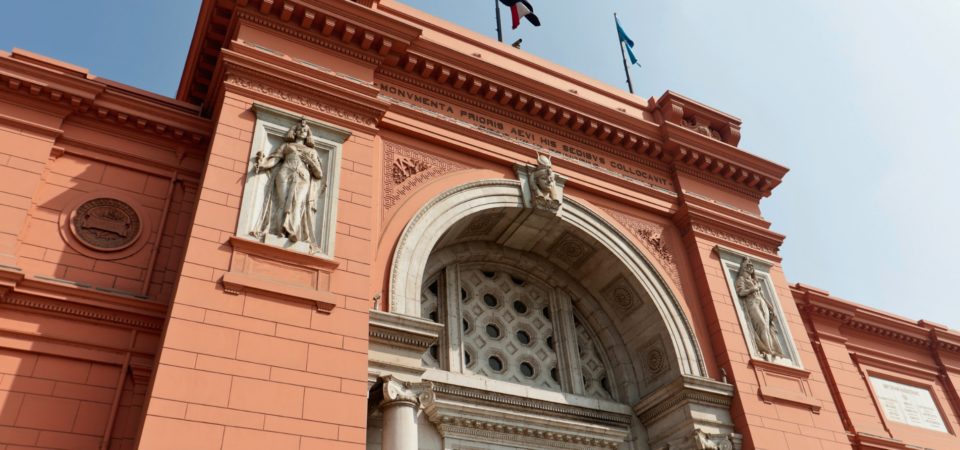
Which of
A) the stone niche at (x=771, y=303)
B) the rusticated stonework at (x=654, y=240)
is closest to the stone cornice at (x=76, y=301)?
the rusticated stonework at (x=654, y=240)

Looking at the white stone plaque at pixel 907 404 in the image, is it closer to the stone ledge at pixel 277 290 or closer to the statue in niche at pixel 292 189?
the stone ledge at pixel 277 290

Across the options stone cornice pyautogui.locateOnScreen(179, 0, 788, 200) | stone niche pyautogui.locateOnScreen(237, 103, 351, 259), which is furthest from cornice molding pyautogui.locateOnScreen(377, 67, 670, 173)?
stone niche pyautogui.locateOnScreen(237, 103, 351, 259)

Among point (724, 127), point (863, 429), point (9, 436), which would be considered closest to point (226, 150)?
point (9, 436)

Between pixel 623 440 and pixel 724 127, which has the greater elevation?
pixel 724 127

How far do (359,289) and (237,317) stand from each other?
1480 mm

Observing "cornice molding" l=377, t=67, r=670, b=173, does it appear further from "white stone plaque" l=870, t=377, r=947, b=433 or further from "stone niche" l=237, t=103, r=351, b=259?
"white stone plaque" l=870, t=377, r=947, b=433

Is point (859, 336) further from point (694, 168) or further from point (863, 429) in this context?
point (694, 168)

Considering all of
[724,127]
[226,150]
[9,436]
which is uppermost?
[724,127]

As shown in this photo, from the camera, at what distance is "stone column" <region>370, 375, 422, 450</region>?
8.00 m

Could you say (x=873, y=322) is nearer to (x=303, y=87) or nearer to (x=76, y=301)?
(x=303, y=87)

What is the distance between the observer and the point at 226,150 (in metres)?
8.67

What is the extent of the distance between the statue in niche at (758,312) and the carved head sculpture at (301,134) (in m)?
7.74

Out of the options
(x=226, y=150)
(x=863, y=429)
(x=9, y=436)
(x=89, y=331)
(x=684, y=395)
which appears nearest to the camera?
(x=9, y=436)

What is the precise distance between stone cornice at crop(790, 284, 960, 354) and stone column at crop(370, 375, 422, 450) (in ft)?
31.8
